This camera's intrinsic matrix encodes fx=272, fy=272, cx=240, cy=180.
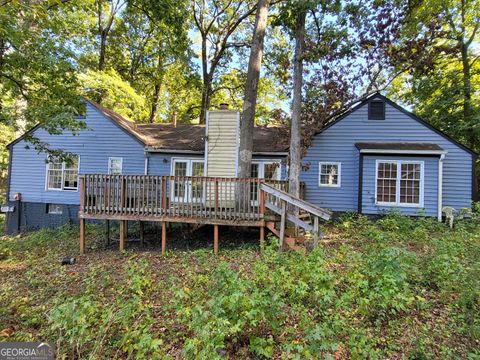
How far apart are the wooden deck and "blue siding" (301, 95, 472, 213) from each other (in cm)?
418

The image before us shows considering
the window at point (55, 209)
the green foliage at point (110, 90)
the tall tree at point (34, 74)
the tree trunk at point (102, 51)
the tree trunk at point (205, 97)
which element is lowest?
the window at point (55, 209)

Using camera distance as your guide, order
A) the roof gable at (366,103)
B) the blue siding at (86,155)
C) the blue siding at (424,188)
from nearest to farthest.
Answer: the blue siding at (424,188) → the roof gable at (366,103) → the blue siding at (86,155)

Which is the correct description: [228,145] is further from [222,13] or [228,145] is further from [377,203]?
[222,13]

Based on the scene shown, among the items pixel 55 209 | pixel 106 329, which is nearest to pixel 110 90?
pixel 55 209

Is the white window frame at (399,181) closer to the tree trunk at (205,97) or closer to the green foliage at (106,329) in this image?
the green foliage at (106,329)

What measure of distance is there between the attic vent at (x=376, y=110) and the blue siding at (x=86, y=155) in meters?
10.3

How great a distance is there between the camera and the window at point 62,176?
42.0 ft

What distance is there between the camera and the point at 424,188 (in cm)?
1068

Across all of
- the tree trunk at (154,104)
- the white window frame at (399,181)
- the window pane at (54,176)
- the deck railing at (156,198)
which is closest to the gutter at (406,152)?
the white window frame at (399,181)

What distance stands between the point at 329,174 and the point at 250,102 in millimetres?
4983

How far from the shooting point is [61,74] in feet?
28.4

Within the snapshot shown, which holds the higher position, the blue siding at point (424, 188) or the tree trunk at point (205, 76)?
the tree trunk at point (205, 76)

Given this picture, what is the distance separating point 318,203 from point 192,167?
19.2 ft

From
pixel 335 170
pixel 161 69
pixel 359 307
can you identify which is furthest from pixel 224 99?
pixel 359 307
